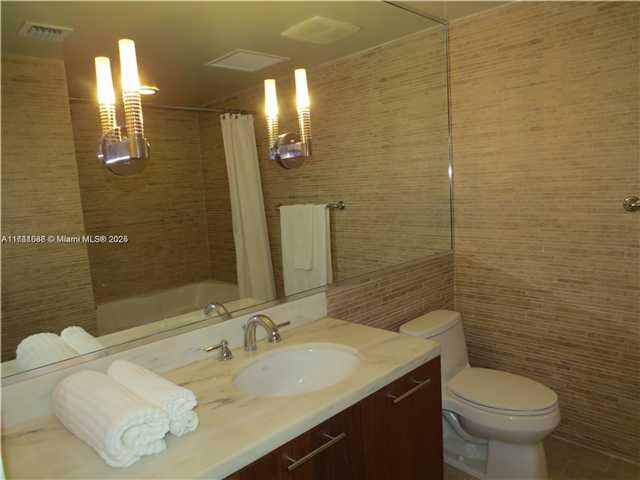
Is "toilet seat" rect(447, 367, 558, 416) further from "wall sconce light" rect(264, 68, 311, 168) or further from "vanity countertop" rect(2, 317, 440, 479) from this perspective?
"wall sconce light" rect(264, 68, 311, 168)

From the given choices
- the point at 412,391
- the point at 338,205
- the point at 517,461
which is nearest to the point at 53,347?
the point at 412,391

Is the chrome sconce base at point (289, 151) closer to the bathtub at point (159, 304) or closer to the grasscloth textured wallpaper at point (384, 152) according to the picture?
the grasscloth textured wallpaper at point (384, 152)

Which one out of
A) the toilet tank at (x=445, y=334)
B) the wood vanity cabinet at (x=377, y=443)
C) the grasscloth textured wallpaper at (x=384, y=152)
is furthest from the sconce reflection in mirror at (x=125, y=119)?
the toilet tank at (x=445, y=334)

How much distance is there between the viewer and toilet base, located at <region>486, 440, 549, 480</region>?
1886 millimetres

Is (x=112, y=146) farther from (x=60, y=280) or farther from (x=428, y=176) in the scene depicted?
(x=428, y=176)

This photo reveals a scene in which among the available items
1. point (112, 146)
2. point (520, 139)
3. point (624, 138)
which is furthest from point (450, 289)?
point (112, 146)

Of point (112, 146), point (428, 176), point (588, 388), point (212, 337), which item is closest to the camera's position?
point (112, 146)

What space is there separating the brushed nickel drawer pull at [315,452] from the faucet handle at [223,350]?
469 millimetres

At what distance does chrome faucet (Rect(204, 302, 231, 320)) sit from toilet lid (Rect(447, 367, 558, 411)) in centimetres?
106

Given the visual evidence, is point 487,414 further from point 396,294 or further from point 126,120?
point 126,120

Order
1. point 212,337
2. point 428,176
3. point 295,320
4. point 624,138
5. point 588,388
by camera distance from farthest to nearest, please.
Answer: point 428,176, point 588,388, point 624,138, point 295,320, point 212,337

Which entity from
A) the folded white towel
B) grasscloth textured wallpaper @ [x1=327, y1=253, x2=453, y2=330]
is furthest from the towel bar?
the folded white towel

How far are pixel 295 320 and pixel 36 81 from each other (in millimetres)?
1150

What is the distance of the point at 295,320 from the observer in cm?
178
